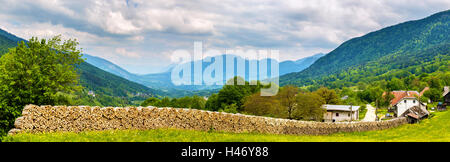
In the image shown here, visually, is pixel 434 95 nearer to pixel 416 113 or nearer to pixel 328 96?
pixel 328 96

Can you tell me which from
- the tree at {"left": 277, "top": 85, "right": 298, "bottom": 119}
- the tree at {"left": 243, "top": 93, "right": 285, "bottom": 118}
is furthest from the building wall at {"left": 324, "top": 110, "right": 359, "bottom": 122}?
the tree at {"left": 243, "top": 93, "right": 285, "bottom": 118}

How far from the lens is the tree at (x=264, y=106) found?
204ft

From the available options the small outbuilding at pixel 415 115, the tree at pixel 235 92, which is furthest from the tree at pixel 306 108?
the small outbuilding at pixel 415 115

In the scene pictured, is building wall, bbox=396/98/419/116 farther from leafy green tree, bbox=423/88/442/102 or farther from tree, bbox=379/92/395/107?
tree, bbox=379/92/395/107

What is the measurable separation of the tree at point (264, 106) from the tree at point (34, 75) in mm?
38653

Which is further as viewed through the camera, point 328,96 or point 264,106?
point 328,96

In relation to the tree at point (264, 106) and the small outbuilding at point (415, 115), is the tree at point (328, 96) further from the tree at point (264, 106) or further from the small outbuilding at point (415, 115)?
the small outbuilding at point (415, 115)

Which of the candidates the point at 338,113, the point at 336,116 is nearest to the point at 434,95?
the point at 338,113

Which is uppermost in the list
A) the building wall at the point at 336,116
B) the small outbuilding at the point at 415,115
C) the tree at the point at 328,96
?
the tree at the point at 328,96

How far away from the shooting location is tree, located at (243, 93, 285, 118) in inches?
2450

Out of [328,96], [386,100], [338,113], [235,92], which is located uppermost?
→ [235,92]

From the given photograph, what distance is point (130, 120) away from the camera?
17.7 meters

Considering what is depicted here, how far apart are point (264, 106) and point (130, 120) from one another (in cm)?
4886
